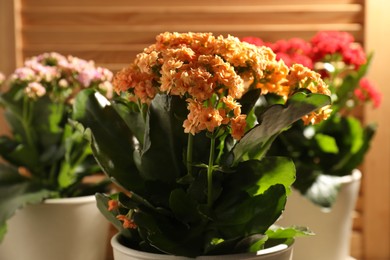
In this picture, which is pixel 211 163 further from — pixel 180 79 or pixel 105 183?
pixel 105 183

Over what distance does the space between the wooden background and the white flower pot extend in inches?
11.4

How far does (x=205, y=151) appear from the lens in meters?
0.98

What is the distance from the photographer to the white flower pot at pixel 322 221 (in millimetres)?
1412

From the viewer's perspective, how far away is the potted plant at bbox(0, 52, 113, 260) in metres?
1.41

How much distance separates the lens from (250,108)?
0.98m

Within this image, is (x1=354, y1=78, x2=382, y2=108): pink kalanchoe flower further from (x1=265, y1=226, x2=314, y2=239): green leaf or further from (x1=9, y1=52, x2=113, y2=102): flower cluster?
(x1=265, y1=226, x2=314, y2=239): green leaf

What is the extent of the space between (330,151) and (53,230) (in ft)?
1.76

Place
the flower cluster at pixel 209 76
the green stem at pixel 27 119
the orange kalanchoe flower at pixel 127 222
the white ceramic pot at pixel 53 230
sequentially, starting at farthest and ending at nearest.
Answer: the green stem at pixel 27 119, the white ceramic pot at pixel 53 230, the orange kalanchoe flower at pixel 127 222, the flower cluster at pixel 209 76

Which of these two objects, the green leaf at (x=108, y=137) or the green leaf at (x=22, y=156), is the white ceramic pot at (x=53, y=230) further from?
the green leaf at (x=108, y=137)

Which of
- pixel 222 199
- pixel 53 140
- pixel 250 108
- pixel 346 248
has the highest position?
pixel 250 108

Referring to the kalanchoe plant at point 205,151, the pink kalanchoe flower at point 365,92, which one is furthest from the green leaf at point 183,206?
the pink kalanchoe flower at point 365,92

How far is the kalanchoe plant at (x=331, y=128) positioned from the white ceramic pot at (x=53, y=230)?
0.36m

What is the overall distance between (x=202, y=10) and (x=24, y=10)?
40cm

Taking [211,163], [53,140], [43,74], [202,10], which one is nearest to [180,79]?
[211,163]
